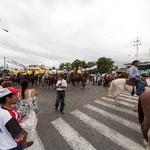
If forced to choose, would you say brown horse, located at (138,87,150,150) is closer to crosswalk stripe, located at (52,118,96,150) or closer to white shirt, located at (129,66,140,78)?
crosswalk stripe, located at (52,118,96,150)

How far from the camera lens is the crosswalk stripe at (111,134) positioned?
7.81m

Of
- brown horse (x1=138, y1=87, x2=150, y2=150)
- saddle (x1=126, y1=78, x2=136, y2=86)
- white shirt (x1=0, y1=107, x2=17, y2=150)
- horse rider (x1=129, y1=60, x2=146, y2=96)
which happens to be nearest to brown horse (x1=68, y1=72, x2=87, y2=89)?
saddle (x1=126, y1=78, x2=136, y2=86)

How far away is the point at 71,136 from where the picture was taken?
8.84 meters

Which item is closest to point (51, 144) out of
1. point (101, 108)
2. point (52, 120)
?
point (52, 120)

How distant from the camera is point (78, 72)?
36.8 meters

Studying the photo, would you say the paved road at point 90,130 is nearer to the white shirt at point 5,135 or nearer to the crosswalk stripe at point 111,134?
the crosswalk stripe at point 111,134

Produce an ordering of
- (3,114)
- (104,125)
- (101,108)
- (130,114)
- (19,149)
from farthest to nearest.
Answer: (101,108) < (130,114) < (104,125) < (19,149) < (3,114)

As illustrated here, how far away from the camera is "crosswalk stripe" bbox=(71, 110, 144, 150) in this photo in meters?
7.81

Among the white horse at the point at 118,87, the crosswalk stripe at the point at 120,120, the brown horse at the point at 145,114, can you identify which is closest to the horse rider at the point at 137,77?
the white horse at the point at 118,87

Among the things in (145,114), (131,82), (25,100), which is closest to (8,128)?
(25,100)

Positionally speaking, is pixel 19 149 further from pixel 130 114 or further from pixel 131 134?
pixel 130 114

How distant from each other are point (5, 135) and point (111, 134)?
18.4 ft

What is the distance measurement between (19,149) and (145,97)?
179 inches

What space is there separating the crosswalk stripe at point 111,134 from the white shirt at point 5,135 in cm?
435
